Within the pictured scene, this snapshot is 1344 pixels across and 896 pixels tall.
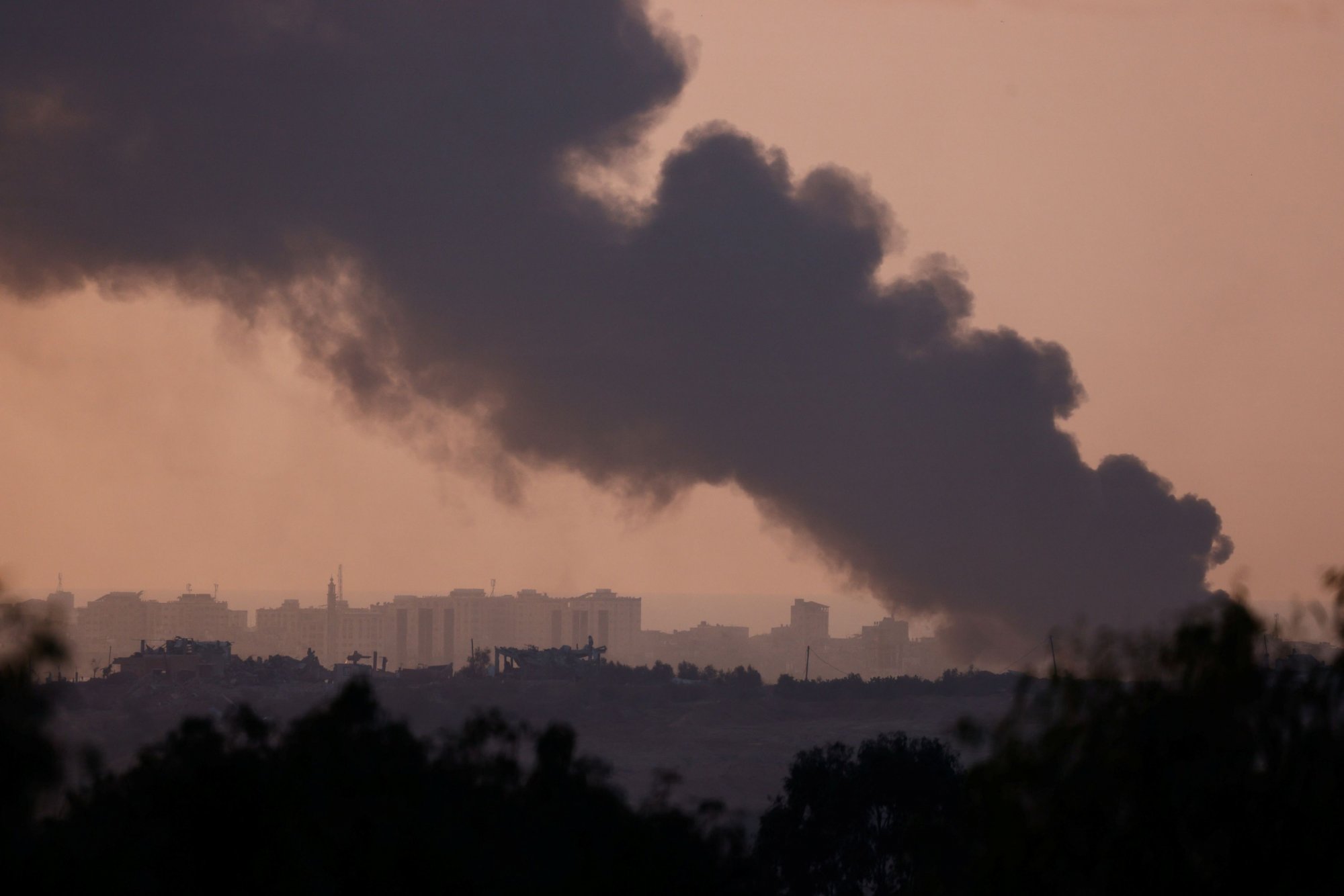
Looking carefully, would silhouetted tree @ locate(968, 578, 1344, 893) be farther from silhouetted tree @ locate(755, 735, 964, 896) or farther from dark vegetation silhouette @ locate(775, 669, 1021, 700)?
dark vegetation silhouette @ locate(775, 669, 1021, 700)

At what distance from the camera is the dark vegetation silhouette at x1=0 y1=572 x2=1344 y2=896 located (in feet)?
→ 49.8

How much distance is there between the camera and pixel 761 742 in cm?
9825

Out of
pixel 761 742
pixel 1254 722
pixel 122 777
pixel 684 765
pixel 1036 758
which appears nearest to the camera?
pixel 1254 722

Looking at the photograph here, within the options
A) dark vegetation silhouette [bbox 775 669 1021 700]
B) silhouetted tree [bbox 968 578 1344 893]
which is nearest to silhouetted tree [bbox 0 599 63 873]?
silhouetted tree [bbox 968 578 1344 893]

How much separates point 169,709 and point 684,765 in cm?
3431

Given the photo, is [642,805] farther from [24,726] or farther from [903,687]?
[903,687]

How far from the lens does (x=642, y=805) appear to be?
29.0 meters

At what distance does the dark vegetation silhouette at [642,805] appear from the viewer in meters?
15.2

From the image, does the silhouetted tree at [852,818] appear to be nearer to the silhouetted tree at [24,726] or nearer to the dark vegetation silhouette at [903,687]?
the silhouetted tree at [24,726]

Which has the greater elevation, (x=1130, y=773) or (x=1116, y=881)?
(x=1130, y=773)

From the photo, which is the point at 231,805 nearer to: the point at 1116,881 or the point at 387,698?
the point at 1116,881

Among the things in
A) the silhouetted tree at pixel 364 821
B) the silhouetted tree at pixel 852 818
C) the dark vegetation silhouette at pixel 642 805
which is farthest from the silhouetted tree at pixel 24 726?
the silhouetted tree at pixel 852 818

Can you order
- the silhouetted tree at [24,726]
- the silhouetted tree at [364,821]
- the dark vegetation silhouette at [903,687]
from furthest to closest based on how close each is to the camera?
the dark vegetation silhouette at [903,687] < the silhouetted tree at [364,821] < the silhouetted tree at [24,726]

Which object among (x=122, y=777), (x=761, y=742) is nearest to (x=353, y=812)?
(x=122, y=777)
